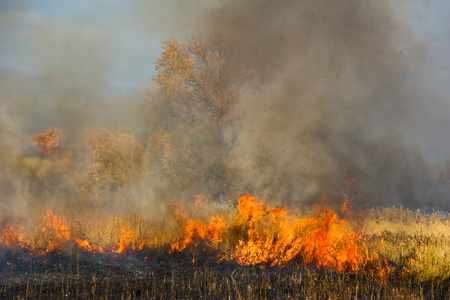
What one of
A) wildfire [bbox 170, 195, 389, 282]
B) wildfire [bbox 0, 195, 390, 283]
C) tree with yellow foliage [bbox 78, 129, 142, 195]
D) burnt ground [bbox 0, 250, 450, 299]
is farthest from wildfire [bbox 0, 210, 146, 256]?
tree with yellow foliage [bbox 78, 129, 142, 195]

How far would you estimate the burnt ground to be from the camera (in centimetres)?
917

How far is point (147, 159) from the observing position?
1975 centimetres

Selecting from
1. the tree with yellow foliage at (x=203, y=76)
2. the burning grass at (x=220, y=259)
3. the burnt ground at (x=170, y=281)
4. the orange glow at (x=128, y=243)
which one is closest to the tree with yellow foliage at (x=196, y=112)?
the tree with yellow foliage at (x=203, y=76)

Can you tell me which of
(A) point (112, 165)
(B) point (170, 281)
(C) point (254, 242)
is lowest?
(B) point (170, 281)

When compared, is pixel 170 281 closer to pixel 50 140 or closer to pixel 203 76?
pixel 203 76

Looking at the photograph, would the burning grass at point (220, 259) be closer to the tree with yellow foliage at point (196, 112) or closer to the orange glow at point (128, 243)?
the orange glow at point (128, 243)

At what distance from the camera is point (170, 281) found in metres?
10.3

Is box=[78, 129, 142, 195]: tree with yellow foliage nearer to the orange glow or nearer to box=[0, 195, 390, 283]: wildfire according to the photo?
box=[0, 195, 390, 283]: wildfire

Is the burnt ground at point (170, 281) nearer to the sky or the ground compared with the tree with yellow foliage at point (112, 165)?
nearer to the ground

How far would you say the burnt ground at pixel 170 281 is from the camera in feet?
30.1

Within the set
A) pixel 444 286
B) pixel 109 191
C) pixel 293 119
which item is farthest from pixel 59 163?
pixel 444 286

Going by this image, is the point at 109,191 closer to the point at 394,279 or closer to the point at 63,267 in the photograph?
the point at 63,267

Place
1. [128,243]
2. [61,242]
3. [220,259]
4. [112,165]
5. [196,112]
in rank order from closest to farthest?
[220,259] < [61,242] < [128,243] < [112,165] < [196,112]

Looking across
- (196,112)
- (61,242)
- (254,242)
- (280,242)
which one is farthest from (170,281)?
(196,112)
